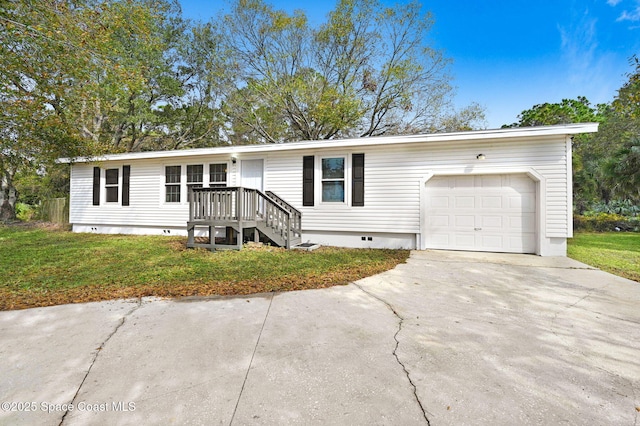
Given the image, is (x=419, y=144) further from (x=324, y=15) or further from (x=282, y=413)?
(x=324, y=15)

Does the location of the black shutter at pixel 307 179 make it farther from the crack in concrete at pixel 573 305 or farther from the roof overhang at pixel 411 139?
the crack in concrete at pixel 573 305

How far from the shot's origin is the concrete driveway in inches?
67.4

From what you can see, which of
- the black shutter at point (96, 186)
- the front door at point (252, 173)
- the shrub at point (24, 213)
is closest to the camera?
the front door at point (252, 173)

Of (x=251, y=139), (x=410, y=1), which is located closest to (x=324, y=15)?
(x=410, y=1)

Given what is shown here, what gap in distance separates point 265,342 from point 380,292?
199cm

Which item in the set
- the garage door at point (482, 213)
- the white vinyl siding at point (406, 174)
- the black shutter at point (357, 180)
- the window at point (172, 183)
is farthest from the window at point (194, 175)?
the garage door at point (482, 213)

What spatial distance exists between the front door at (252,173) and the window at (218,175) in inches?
23.4

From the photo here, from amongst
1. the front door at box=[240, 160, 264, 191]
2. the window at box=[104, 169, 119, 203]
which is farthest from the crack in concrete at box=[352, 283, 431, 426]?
the window at box=[104, 169, 119, 203]

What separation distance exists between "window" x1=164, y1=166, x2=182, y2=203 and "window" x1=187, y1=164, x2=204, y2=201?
0.37m

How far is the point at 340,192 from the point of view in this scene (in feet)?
27.8

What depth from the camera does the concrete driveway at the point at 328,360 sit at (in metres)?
1.71

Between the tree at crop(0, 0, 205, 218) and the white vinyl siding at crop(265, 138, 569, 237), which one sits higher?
the tree at crop(0, 0, 205, 218)

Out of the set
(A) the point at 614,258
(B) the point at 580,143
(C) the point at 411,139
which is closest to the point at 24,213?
(C) the point at 411,139

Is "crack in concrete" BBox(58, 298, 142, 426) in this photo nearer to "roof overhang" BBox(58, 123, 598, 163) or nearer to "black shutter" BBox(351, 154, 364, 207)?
"black shutter" BBox(351, 154, 364, 207)
